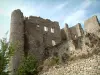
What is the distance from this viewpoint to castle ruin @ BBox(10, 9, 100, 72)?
71.6ft

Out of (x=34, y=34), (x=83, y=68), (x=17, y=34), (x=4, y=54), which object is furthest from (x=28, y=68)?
(x=34, y=34)

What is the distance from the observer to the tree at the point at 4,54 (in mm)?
14036

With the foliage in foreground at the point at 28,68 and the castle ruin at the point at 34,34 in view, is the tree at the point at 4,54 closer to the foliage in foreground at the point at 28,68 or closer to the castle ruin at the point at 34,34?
the foliage in foreground at the point at 28,68

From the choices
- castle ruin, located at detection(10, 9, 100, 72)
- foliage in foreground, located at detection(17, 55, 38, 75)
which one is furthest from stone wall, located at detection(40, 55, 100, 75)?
castle ruin, located at detection(10, 9, 100, 72)

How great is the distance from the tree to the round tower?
15.5 ft

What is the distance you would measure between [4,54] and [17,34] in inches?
299

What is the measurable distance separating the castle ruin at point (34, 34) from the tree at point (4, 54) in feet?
15.6

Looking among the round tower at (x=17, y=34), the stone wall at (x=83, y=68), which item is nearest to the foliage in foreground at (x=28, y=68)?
the round tower at (x=17, y=34)

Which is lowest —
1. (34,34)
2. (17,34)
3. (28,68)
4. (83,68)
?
(83,68)

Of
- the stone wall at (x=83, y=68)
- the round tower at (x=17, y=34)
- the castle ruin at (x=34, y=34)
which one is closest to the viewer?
the stone wall at (x=83, y=68)

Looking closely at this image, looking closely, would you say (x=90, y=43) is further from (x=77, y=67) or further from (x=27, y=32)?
(x=27, y=32)

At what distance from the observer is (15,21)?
913 inches

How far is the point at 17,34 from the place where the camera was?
22.4 metres

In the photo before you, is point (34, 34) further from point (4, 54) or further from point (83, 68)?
point (83, 68)
